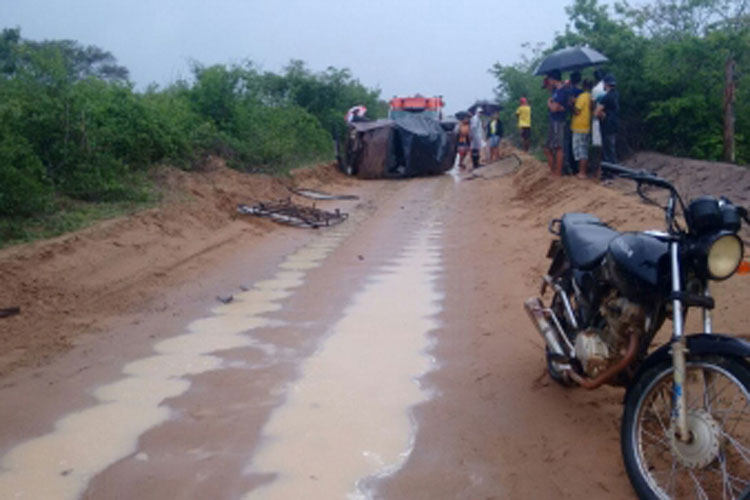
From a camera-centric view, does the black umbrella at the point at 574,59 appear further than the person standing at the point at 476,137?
No

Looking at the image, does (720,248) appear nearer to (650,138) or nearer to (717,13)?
(650,138)

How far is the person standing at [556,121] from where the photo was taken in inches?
478

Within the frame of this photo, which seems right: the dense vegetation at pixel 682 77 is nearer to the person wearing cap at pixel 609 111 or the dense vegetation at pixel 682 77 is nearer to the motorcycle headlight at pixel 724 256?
the person wearing cap at pixel 609 111

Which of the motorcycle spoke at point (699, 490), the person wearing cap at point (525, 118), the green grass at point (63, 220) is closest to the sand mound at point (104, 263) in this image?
the green grass at point (63, 220)

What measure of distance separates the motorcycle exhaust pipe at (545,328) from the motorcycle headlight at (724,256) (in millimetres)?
1157

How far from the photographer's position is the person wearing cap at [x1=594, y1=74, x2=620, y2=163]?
37.7ft

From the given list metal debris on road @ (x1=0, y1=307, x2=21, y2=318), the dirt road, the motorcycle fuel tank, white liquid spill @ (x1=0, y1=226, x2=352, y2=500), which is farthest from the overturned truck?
the motorcycle fuel tank

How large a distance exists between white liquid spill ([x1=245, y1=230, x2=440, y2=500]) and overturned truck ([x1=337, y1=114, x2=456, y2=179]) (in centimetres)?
1341

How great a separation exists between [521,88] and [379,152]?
7.92m

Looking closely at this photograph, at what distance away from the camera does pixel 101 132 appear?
10695mm

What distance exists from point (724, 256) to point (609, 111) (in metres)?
9.25

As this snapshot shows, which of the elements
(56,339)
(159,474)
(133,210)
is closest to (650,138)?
(133,210)

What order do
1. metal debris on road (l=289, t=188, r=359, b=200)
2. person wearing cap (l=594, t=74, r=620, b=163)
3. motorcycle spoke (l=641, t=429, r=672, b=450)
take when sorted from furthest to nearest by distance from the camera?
metal debris on road (l=289, t=188, r=359, b=200) < person wearing cap (l=594, t=74, r=620, b=163) < motorcycle spoke (l=641, t=429, r=672, b=450)

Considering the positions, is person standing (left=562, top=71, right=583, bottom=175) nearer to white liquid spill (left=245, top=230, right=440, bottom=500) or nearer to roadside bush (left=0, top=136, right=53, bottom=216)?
white liquid spill (left=245, top=230, right=440, bottom=500)
